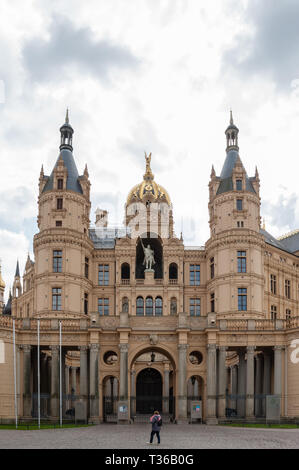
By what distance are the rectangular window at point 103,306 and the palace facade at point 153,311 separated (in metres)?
0.22

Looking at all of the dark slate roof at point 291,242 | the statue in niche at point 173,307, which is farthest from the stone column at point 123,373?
the dark slate roof at point 291,242

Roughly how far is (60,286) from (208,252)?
20.9 meters

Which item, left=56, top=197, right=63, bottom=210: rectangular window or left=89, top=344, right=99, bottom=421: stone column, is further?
left=56, top=197, right=63, bottom=210: rectangular window

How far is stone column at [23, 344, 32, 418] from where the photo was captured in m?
55.8

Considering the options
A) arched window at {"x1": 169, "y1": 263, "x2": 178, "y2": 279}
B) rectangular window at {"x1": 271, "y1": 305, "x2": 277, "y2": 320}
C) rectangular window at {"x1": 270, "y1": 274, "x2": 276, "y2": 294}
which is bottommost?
rectangular window at {"x1": 271, "y1": 305, "x2": 277, "y2": 320}

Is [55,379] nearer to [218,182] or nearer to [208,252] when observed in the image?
[208,252]

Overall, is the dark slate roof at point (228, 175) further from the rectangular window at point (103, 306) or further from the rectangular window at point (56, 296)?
the rectangular window at point (56, 296)

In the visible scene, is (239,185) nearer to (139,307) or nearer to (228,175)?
(228,175)

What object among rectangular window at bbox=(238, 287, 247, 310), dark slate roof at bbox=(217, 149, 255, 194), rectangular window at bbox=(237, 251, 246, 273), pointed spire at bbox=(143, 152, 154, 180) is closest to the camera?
rectangular window at bbox=(238, 287, 247, 310)

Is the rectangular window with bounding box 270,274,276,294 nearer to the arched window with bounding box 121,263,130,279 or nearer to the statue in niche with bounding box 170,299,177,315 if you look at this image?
the statue in niche with bounding box 170,299,177,315

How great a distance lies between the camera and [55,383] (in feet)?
186

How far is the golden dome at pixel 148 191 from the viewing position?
101 m

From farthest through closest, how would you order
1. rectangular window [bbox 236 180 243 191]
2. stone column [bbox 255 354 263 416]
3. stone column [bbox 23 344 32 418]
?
rectangular window [bbox 236 180 243 191]
stone column [bbox 255 354 263 416]
stone column [bbox 23 344 32 418]

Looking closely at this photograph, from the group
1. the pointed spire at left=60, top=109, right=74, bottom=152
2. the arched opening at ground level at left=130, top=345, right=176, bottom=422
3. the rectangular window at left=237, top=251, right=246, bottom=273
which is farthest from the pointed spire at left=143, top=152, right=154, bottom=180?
the arched opening at ground level at left=130, top=345, right=176, bottom=422
